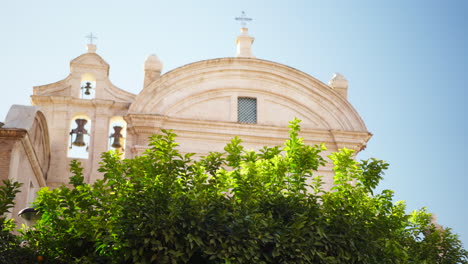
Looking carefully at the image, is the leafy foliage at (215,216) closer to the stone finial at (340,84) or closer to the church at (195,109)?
the church at (195,109)

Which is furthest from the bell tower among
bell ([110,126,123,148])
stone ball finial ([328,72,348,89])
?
stone ball finial ([328,72,348,89])

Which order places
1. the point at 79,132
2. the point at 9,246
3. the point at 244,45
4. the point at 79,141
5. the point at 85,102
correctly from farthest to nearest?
the point at 244,45
the point at 85,102
the point at 79,132
the point at 79,141
the point at 9,246

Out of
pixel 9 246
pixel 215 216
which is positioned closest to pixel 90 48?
pixel 9 246

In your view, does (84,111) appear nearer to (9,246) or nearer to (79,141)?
(79,141)

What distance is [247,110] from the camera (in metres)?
24.8

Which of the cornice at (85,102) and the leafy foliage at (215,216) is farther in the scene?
the cornice at (85,102)

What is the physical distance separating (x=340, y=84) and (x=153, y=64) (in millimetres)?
6260

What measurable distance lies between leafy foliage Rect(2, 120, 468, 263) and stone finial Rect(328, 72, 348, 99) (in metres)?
12.5

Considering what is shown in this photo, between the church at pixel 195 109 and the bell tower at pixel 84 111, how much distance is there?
0.10 feet

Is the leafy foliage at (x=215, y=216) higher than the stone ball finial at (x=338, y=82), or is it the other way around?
the stone ball finial at (x=338, y=82)

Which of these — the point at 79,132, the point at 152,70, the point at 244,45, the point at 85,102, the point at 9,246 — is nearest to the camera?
the point at 9,246

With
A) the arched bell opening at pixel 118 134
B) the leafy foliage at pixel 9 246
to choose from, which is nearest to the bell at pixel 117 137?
the arched bell opening at pixel 118 134

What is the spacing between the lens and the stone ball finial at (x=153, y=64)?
24453mm

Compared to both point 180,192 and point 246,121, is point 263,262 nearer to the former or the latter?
point 180,192
